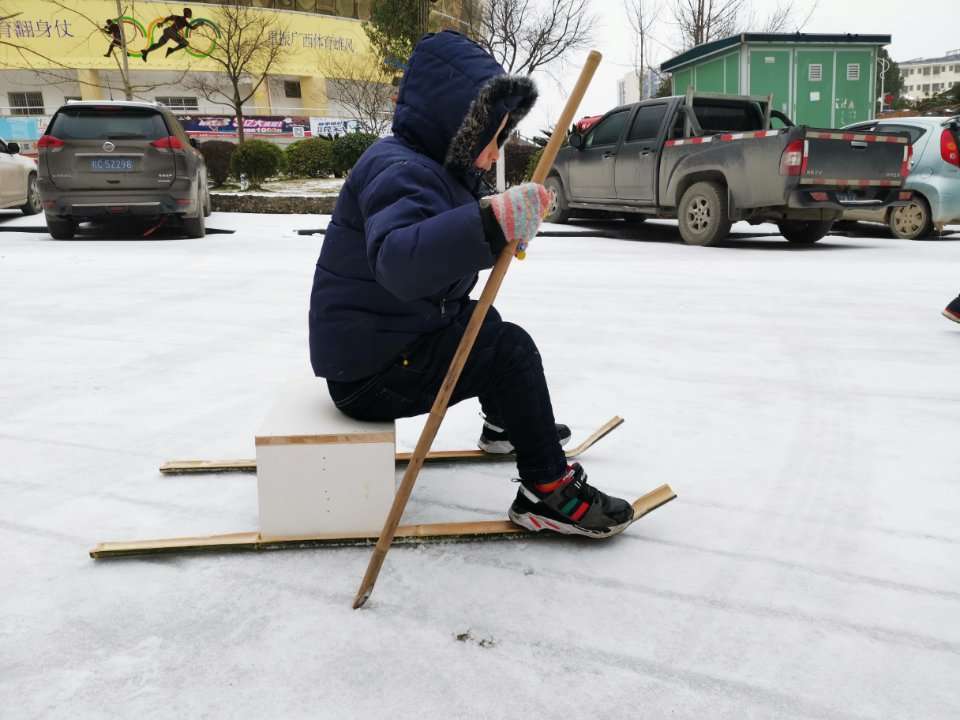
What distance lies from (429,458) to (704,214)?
22.2 feet

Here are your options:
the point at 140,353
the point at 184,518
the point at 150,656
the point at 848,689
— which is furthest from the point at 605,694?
the point at 140,353

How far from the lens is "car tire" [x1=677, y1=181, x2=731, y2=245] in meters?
8.39

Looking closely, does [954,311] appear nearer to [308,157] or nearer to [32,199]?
[32,199]

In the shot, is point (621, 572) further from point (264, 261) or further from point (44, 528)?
point (264, 261)

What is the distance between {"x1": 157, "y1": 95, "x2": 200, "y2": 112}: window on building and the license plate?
2895 centimetres

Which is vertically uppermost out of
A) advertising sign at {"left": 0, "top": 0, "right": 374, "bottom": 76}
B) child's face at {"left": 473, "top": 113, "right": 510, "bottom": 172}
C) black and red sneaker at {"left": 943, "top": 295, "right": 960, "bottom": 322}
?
advertising sign at {"left": 0, "top": 0, "right": 374, "bottom": 76}

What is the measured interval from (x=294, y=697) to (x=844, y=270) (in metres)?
6.55

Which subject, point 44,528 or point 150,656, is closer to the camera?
point 150,656

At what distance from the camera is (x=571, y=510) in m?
2.07

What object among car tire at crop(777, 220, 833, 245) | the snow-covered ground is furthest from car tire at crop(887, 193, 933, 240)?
the snow-covered ground

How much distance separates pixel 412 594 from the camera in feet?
6.05

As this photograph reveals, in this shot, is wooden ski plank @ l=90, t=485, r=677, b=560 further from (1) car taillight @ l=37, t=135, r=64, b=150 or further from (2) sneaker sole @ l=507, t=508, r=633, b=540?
(1) car taillight @ l=37, t=135, r=64, b=150

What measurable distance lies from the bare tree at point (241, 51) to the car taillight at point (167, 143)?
13950mm

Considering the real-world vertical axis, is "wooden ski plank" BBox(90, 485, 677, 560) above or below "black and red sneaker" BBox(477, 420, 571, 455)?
below
